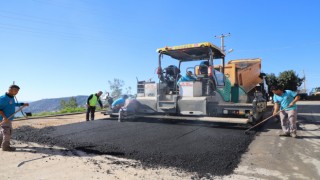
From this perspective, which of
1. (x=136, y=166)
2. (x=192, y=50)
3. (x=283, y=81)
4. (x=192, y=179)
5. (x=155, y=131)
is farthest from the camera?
(x=283, y=81)

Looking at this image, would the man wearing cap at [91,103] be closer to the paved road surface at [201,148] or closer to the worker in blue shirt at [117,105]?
the worker in blue shirt at [117,105]

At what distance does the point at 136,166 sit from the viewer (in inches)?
145

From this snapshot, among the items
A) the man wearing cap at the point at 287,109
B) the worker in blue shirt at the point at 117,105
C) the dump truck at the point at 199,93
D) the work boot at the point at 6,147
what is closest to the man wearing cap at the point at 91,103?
the worker in blue shirt at the point at 117,105

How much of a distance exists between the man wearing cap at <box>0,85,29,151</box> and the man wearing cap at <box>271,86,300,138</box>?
5.59m

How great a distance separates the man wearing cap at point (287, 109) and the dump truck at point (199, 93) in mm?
545

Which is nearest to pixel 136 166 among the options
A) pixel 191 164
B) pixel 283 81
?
pixel 191 164

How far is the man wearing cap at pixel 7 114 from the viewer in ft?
15.2

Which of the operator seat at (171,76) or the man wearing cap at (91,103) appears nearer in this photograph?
the operator seat at (171,76)

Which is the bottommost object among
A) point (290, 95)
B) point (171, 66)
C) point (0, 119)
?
point (0, 119)

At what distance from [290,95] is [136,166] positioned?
4.25m

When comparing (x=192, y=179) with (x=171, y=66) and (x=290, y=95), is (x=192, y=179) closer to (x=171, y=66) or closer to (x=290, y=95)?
(x=290, y=95)

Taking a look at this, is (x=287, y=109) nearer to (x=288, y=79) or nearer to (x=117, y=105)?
(x=117, y=105)

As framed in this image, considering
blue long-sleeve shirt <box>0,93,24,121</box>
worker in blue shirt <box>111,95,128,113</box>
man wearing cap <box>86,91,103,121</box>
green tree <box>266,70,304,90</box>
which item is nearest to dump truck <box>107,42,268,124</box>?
worker in blue shirt <box>111,95,128,113</box>

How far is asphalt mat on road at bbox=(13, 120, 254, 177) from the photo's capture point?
12.5 feet
